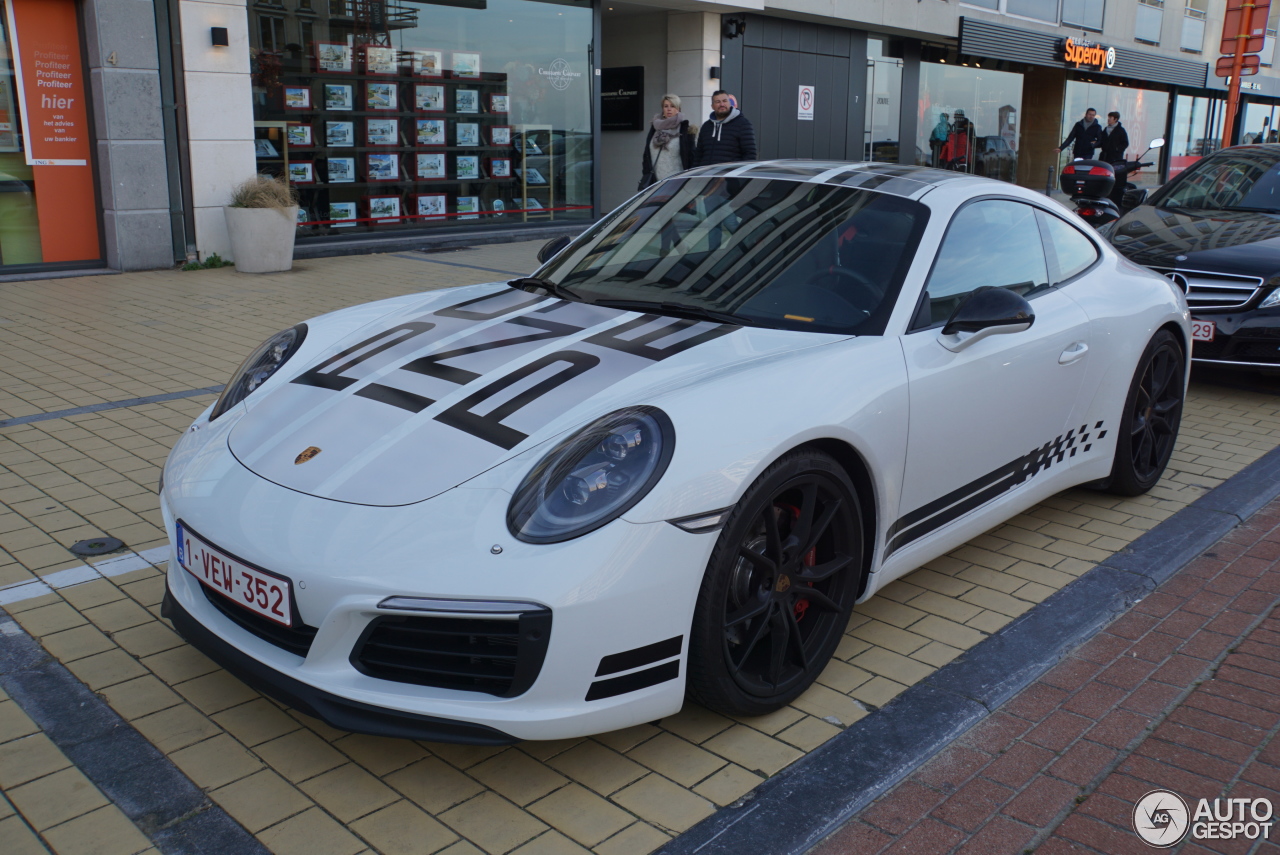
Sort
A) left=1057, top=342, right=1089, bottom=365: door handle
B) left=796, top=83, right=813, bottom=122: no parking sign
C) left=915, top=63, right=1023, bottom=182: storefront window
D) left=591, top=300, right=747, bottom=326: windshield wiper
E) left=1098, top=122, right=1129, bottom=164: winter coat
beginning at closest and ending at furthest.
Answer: left=591, top=300, right=747, bottom=326: windshield wiper → left=1057, top=342, right=1089, bottom=365: door handle → left=1098, top=122, right=1129, bottom=164: winter coat → left=796, top=83, right=813, bottom=122: no parking sign → left=915, top=63, right=1023, bottom=182: storefront window

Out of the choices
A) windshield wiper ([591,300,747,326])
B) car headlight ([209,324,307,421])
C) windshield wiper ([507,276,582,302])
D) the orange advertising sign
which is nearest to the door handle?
windshield wiper ([591,300,747,326])

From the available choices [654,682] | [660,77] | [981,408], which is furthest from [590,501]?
[660,77]

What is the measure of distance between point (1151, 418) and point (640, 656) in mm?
3318

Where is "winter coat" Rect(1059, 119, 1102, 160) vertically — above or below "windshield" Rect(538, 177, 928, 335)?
above

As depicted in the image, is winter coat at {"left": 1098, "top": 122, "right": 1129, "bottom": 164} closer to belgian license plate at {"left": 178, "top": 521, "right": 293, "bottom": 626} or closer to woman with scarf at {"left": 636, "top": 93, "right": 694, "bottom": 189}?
woman with scarf at {"left": 636, "top": 93, "right": 694, "bottom": 189}

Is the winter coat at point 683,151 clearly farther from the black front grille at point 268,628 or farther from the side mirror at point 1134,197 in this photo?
the black front grille at point 268,628

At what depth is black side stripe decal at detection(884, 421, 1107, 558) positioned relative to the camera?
337 centimetres

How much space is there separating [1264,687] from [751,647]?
1.61m

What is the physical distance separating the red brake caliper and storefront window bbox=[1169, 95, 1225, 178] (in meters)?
30.6

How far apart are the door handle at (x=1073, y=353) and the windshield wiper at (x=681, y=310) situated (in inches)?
52.3

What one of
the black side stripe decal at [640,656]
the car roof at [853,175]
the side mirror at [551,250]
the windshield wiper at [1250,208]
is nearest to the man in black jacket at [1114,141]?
the windshield wiper at [1250,208]

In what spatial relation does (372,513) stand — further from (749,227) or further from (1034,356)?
(1034,356)

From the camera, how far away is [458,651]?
8.14ft

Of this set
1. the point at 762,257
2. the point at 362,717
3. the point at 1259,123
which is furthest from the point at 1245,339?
the point at 1259,123
